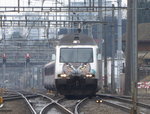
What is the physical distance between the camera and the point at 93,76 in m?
30.5

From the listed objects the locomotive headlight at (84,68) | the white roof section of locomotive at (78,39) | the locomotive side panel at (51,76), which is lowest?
the locomotive side panel at (51,76)

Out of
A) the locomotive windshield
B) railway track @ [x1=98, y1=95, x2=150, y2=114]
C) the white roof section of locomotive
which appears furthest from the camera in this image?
the white roof section of locomotive

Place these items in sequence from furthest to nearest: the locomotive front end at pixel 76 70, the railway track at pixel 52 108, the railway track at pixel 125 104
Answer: the locomotive front end at pixel 76 70 < the railway track at pixel 125 104 < the railway track at pixel 52 108

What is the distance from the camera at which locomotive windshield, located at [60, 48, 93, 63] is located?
30891 mm

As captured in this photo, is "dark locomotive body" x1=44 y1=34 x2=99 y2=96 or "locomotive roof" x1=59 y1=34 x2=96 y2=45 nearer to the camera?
"dark locomotive body" x1=44 y1=34 x2=99 y2=96

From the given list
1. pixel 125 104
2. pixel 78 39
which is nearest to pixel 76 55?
pixel 78 39

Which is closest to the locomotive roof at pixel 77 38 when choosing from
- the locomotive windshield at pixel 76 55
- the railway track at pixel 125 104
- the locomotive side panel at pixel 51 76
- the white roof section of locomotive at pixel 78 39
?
the white roof section of locomotive at pixel 78 39

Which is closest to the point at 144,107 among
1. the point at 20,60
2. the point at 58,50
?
the point at 58,50

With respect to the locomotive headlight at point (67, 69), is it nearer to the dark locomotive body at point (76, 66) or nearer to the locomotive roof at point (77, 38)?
the dark locomotive body at point (76, 66)

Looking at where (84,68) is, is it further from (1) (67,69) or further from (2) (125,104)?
(2) (125,104)

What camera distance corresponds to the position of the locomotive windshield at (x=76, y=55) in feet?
101

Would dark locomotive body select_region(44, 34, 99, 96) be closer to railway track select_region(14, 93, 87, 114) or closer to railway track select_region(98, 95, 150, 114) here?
railway track select_region(14, 93, 87, 114)

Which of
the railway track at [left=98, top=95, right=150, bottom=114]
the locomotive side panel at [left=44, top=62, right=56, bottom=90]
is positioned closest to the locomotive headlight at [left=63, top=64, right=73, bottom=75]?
the railway track at [left=98, top=95, right=150, bottom=114]

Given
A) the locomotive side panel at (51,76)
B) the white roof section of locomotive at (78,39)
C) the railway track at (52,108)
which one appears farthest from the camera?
the locomotive side panel at (51,76)
